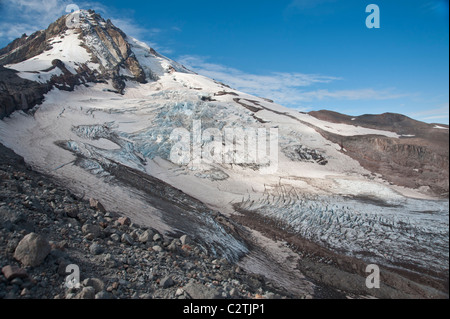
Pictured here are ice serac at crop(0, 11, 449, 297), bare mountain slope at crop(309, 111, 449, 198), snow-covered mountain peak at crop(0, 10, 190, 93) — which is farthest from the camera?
snow-covered mountain peak at crop(0, 10, 190, 93)

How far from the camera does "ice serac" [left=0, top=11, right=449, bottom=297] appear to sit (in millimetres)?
8203

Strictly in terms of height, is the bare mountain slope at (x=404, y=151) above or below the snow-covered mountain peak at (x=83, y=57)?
below

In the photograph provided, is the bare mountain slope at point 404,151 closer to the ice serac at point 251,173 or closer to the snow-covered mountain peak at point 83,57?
the ice serac at point 251,173

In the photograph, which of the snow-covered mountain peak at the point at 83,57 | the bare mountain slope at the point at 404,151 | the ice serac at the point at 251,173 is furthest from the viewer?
the snow-covered mountain peak at the point at 83,57

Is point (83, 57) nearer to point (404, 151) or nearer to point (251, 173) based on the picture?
point (251, 173)

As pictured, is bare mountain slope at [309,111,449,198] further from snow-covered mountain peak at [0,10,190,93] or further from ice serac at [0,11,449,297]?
snow-covered mountain peak at [0,10,190,93]

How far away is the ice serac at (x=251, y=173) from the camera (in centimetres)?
820

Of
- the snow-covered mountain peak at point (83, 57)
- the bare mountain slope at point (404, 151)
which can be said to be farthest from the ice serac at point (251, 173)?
the snow-covered mountain peak at point (83, 57)

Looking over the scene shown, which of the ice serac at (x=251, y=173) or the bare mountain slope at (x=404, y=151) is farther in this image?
the bare mountain slope at (x=404, y=151)

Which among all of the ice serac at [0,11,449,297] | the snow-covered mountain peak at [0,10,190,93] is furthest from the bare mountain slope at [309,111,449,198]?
A: the snow-covered mountain peak at [0,10,190,93]

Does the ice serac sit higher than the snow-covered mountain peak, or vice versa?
the snow-covered mountain peak

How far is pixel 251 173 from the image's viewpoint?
16203 millimetres
